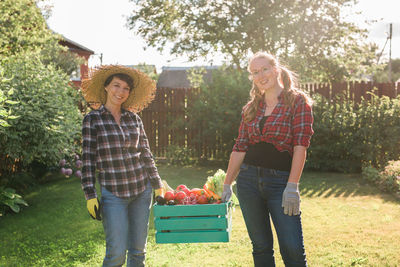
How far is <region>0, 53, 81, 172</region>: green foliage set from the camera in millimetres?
6395

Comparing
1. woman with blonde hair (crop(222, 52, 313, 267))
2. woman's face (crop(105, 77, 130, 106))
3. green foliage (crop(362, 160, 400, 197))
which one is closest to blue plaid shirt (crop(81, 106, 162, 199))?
woman's face (crop(105, 77, 130, 106))

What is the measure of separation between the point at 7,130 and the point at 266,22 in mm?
13865

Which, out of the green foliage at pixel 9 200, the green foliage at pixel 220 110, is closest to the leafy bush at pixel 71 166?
the green foliage at pixel 9 200

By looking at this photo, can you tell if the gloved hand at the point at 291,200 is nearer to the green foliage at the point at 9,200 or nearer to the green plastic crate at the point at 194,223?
the green plastic crate at the point at 194,223

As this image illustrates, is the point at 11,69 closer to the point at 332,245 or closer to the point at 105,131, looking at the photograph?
the point at 105,131

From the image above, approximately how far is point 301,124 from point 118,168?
54.2 inches

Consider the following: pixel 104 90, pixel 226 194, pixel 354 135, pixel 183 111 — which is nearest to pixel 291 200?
pixel 226 194

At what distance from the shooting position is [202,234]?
337cm

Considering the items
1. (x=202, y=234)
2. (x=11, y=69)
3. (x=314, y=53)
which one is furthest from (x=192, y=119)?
(x=314, y=53)

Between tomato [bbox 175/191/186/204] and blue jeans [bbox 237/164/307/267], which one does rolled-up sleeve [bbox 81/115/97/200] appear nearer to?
tomato [bbox 175/191/186/204]

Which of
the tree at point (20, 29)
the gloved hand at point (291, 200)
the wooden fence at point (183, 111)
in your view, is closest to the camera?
the gloved hand at point (291, 200)

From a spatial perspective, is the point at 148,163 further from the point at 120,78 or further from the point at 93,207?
the point at 120,78

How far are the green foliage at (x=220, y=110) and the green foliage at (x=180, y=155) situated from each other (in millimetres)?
575

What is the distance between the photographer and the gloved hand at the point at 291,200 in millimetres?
2805
